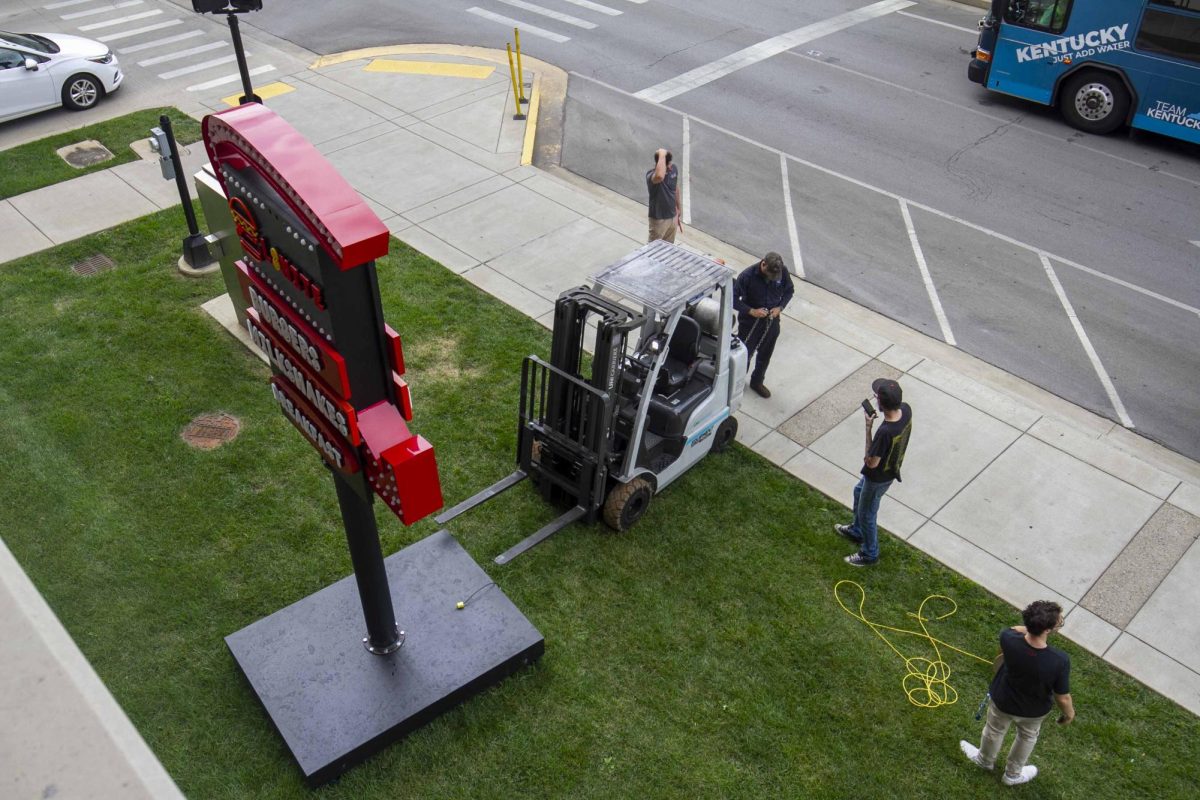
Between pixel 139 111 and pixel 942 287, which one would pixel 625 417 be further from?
pixel 139 111

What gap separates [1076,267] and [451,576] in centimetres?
952

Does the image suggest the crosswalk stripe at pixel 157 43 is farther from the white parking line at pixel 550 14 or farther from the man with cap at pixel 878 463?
the man with cap at pixel 878 463

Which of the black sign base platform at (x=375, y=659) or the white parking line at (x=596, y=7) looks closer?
the black sign base platform at (x=375, y=659)

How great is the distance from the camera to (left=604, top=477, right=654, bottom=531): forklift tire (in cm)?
795

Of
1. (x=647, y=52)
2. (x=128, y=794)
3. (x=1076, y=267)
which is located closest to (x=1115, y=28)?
(x=1076, y=267)

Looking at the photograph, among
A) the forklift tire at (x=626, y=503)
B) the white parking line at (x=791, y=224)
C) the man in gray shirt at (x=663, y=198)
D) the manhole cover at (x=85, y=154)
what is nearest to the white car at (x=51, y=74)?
the manhole cover at (x=85, y=154)

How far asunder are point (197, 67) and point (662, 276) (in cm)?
1352

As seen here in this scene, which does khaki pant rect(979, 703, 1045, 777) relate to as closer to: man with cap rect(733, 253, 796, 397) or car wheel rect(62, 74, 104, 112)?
man with cap rect(733, 253, 796, 397)

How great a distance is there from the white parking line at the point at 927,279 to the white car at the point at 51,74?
13.1 meters

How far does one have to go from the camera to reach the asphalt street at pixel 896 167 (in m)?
11.4

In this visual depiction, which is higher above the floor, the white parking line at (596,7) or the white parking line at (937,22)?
the white parking line at (937,22)

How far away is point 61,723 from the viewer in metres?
6.31

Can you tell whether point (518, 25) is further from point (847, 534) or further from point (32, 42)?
point (847, 534)

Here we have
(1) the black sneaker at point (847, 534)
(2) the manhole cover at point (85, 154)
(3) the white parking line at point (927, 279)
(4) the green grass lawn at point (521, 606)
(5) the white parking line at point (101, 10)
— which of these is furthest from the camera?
(5) the white parking line at point (101, 10)
